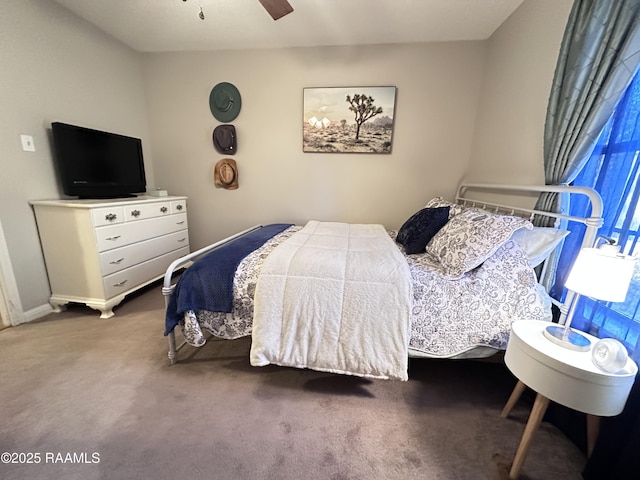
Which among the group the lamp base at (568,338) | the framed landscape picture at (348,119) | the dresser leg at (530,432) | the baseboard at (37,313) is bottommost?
the baseboard at (37,313)

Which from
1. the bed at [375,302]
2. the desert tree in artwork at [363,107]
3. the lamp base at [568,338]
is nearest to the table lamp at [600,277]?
the lamp base at [568,338]

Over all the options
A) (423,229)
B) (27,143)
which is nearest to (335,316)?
(423,229)

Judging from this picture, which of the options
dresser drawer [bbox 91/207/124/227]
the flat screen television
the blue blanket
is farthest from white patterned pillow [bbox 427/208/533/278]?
the flat screen television

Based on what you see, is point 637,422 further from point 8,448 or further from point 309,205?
point 309,205

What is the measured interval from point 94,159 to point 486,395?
3.53 meters

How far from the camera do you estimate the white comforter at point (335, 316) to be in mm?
1337

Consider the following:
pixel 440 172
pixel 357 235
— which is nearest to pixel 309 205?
pixel 357 235

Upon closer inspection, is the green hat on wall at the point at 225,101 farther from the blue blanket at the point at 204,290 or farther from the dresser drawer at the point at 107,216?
the blue blanket at the point at 204,290

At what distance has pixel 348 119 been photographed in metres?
2.88

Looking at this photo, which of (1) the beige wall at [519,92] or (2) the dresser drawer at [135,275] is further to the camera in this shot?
(2) the dresser drawer at [135,275]

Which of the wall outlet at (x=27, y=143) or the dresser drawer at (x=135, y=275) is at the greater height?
the wall outlet at (x=27, y=143)

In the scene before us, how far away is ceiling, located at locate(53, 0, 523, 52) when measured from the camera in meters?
2.11

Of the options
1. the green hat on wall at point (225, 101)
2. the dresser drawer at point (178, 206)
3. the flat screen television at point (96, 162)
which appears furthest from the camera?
the green hat on wall at point (225, 101)

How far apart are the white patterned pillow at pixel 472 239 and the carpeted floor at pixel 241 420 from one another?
0.75 meters
